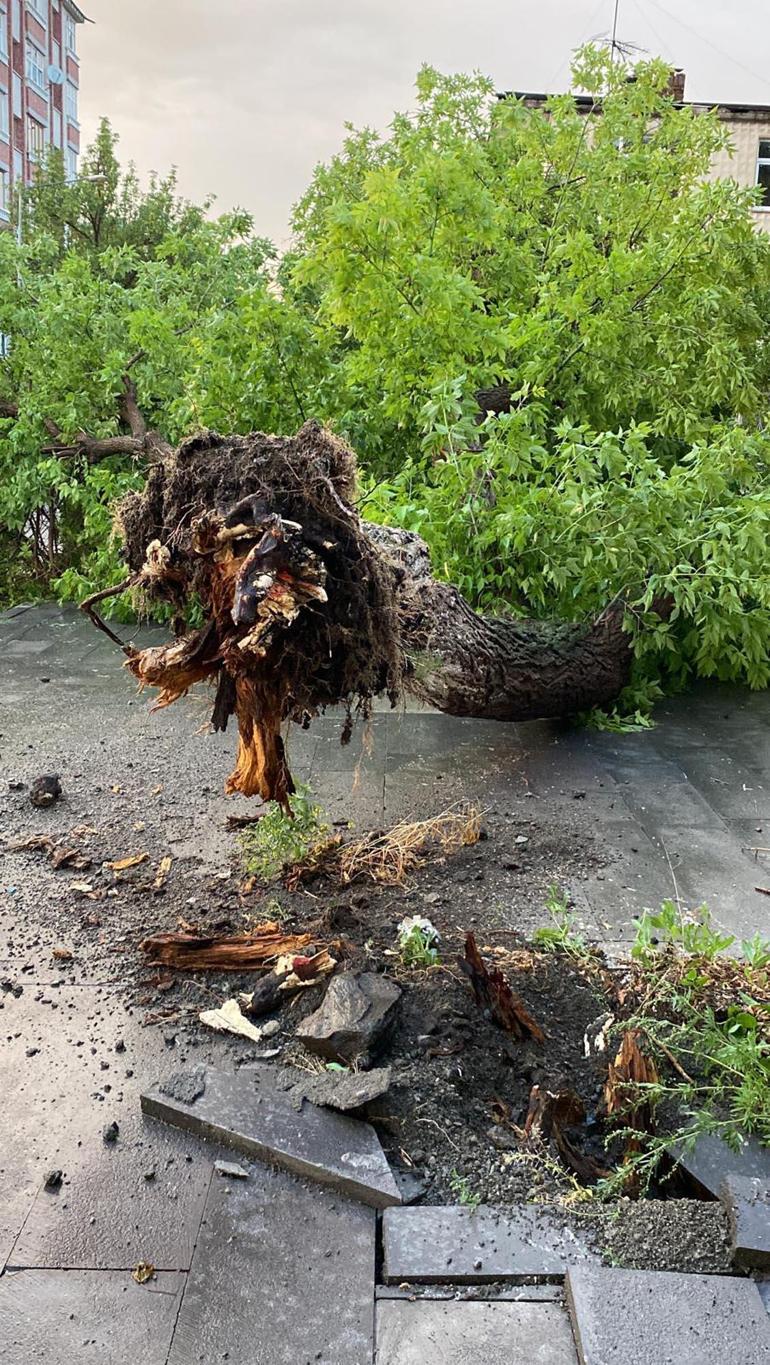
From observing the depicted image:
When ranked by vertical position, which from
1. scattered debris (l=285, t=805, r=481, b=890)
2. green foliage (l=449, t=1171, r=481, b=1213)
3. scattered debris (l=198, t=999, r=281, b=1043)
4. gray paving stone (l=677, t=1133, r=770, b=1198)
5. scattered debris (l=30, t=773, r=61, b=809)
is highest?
scattered debris (l=30, t=773, r=61, b=809)

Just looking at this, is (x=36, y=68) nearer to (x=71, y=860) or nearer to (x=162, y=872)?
(x=71, y=860)

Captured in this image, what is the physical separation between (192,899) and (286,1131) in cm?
146

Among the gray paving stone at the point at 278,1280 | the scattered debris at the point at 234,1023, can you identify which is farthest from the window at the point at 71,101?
the gray paving stone at the point at 278,1280

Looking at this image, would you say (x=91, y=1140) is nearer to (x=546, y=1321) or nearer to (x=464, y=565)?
(x=546, y=1321)

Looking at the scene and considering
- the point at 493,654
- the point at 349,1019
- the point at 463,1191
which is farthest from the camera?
the point at 493,654

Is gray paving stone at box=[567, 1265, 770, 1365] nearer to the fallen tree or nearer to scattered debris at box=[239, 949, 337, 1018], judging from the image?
scattered debris at box=[239, 949, 337, 1018]

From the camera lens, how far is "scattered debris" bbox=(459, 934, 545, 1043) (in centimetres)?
297

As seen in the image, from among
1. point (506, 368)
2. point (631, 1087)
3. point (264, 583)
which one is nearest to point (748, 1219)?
point (631, 1087)

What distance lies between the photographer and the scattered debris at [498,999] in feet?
9.76

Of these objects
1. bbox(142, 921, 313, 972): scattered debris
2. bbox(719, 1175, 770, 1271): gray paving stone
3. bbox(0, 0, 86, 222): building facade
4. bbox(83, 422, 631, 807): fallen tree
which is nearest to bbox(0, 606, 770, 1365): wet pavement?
bbox(142, 921, 313, 972): scattered debris

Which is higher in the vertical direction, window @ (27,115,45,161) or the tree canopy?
window @ (27,115,45,161)

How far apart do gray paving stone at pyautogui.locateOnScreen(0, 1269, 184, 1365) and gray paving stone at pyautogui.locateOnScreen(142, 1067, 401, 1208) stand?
408 millimetres

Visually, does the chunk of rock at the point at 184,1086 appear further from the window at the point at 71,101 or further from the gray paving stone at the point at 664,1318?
the window at the point at 71,101

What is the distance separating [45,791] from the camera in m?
4.89
